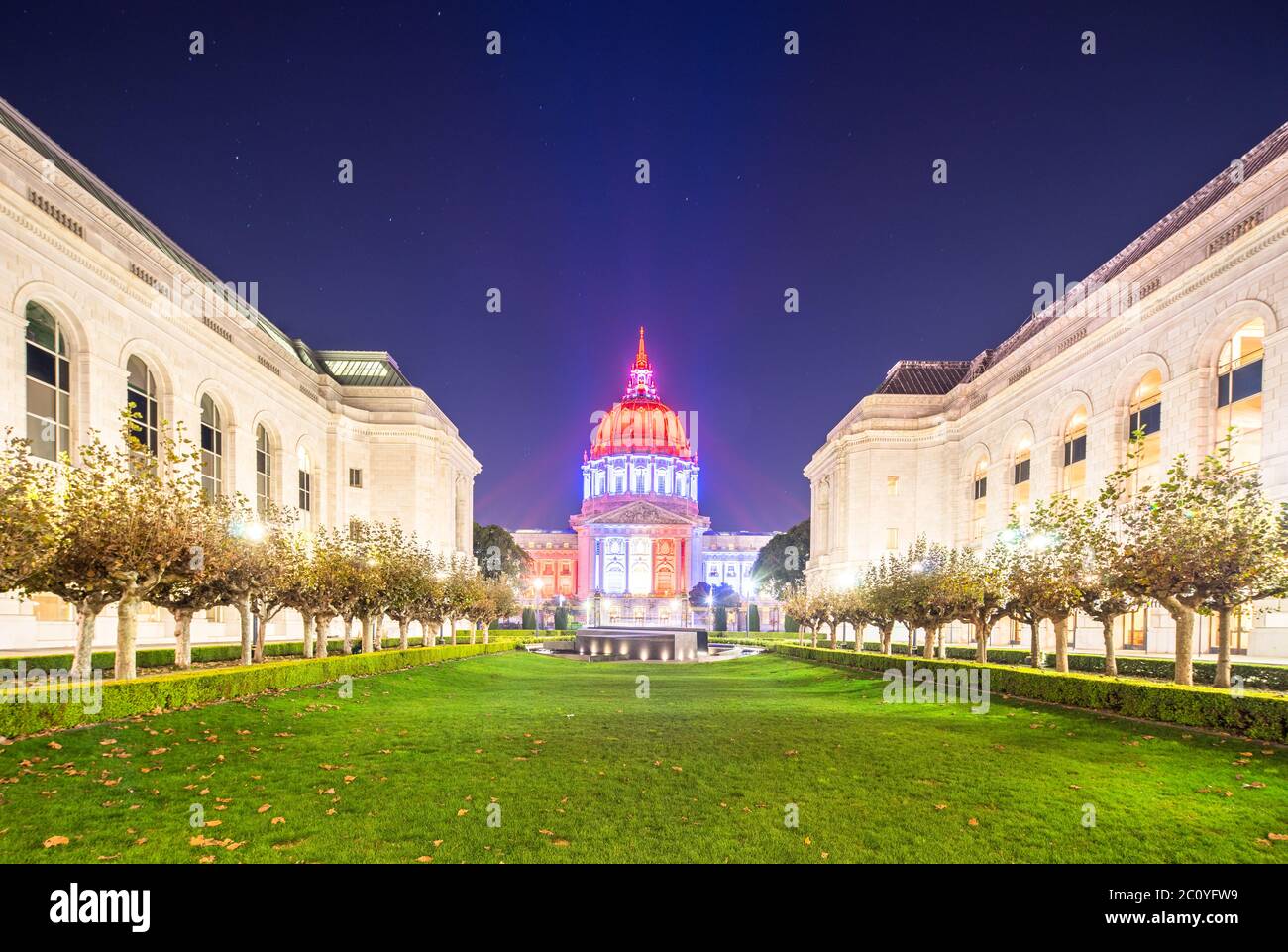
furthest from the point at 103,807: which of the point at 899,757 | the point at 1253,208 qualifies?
the point at 1253,208

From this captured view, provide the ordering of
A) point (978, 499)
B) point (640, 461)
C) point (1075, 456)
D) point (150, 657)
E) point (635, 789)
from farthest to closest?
point (640, 461)
point (978, 499)
point (1075, 456)
point (150, 657)
point (635, 789)

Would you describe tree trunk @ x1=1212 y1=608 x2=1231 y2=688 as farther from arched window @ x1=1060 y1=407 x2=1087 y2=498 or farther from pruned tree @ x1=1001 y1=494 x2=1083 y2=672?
arched window @ x1=1060 y1=407 x2=1087 y2=498

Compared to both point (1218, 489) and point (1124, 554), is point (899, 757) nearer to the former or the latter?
point (1124, 554)

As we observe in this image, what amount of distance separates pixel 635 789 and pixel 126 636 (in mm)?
14771

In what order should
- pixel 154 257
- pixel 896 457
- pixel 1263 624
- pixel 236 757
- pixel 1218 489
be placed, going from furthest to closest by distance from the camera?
pixel 896 457, pixel 154 257, pixel 1263 624, pixel 1218 489, pixel 236 757

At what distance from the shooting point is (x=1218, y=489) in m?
18.7

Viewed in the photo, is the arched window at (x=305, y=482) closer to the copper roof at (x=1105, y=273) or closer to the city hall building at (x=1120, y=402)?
the city hall building at (x=1120, y=402)

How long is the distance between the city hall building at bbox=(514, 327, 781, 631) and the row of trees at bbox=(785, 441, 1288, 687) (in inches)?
3009

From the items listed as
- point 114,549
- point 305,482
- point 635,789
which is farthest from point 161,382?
point 635,789

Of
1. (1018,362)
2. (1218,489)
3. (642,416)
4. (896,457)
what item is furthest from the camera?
(642,416)

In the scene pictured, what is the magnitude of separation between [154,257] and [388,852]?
3769 centimetres

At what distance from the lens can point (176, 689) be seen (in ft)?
54.2

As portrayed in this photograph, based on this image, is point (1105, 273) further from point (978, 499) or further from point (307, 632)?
point (307, 632)

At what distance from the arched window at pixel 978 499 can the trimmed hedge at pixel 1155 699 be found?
34.5 meters
